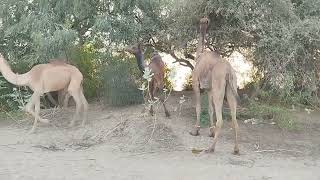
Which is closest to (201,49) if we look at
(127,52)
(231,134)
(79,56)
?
(231,134)

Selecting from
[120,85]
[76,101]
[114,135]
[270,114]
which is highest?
[120,85]

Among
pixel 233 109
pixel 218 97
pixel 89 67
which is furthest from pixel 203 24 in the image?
pixel 89 67

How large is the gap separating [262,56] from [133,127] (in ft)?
8.81

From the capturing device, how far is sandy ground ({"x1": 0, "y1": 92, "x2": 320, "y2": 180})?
7430 millimetres

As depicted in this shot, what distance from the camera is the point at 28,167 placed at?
300 inches

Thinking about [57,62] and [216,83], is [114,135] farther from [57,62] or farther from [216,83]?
[216,83]

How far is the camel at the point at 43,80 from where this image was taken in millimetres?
9586

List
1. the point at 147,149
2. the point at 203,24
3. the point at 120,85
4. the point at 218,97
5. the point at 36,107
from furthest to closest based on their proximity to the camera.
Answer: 1. the point at 120,85
2. the point at 36,107
3. the point at 203,24
4. the point at 147,149
5. the point at 218,97

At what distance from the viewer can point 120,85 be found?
36.3 feet

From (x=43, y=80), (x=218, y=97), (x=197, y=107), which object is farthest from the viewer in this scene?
(x=43, y=80)

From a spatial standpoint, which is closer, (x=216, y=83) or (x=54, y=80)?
(x=216, y=83)

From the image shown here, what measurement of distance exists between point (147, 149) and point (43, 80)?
2.35 metres

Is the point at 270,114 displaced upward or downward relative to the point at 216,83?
downward

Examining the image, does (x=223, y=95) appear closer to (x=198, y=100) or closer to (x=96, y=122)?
(x=198, y=100)
